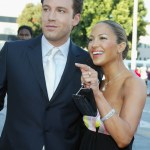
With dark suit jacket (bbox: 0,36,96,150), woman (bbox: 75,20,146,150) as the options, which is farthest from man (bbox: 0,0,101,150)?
woman (bbox: 75,20,146,150)

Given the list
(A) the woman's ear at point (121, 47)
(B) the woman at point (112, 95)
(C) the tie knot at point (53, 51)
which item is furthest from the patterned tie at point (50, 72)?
(A) the woman's ear at point (121, 47)

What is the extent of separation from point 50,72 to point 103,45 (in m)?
0.39

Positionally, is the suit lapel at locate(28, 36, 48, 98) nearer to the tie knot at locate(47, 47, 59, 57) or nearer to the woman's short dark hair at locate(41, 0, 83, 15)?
the tie knot at locate(47, 47, 59, 57)

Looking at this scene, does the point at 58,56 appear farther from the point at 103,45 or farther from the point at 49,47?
the point at 103,45

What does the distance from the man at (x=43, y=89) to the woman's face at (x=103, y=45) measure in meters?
0.16

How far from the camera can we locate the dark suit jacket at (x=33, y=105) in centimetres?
271

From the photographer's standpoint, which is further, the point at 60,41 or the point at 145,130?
the point at 145,130

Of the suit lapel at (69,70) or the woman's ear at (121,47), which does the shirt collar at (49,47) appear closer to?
the suit lapel at (69,70)

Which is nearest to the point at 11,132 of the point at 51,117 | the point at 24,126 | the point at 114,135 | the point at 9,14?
the point at 24,126

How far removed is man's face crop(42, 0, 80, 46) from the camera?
9.10 feet

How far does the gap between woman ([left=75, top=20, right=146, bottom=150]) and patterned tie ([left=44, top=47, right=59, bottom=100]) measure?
0.85 feet

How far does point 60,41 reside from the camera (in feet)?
9.43

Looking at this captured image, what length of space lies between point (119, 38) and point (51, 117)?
71cm

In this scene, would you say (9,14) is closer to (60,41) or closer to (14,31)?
(14,31)
